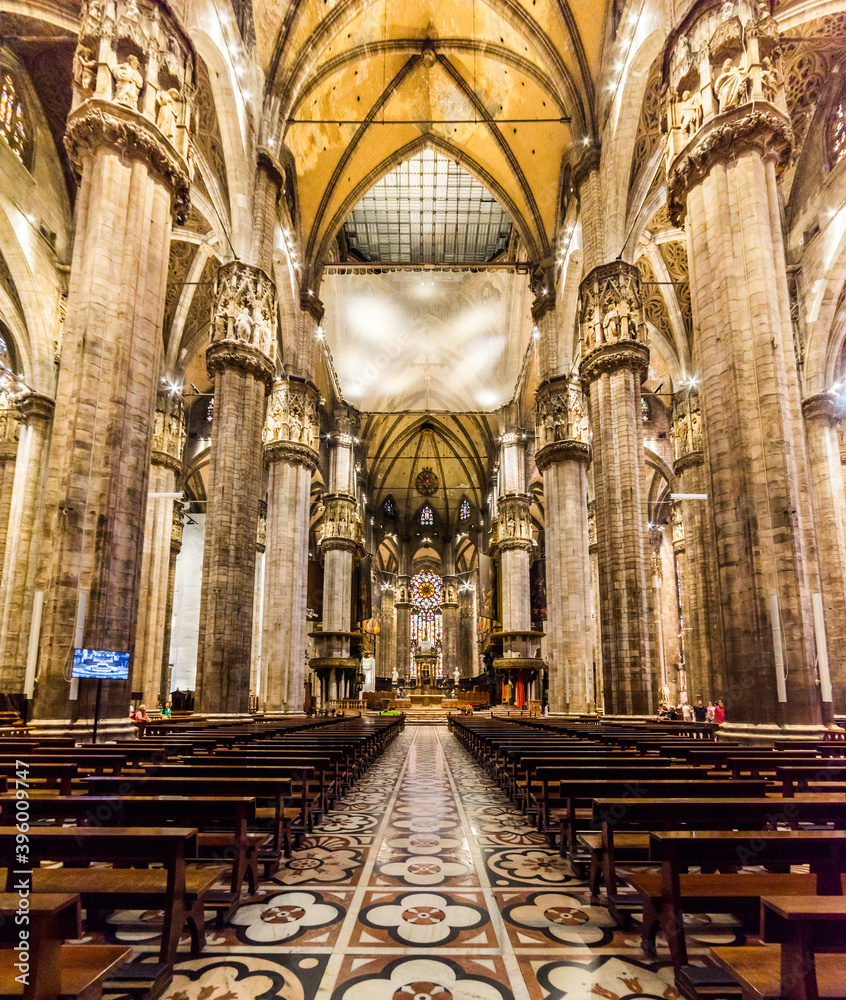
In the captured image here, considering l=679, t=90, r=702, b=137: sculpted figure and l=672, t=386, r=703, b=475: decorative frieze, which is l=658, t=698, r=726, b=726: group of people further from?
l=679, t=90, r=702, b=137: sculpted figure

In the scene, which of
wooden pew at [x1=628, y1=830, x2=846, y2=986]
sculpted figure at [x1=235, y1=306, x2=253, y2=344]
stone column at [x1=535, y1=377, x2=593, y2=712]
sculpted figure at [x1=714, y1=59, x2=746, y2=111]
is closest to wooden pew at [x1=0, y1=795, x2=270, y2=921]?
wooden pew at [x1=628, y1=830, x2=846, y2=986]

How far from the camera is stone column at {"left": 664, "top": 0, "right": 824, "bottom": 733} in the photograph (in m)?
8.80

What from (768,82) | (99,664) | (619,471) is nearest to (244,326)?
(619,471)

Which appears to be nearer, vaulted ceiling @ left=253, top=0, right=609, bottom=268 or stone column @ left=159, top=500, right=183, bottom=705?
vaulted ceiling @ left=253, top=0, right=609, bottom=268

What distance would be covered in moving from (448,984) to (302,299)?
22752mm

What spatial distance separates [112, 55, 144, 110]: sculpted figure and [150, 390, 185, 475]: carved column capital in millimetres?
13238

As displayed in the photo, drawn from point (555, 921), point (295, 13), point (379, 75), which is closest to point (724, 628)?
point (555, 921)

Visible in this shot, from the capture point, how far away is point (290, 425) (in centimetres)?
2283

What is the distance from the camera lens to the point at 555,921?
12.6 ft

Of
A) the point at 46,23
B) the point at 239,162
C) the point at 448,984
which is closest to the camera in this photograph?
the point at 448,984

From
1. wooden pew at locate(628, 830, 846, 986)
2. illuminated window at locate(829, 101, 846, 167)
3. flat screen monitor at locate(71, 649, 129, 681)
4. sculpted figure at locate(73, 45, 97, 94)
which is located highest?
illuminated window at locate(829, 101, 846, 167)

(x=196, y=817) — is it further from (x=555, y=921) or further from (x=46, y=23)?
(x=46, y=23)

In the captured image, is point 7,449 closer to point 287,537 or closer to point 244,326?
point 287,537

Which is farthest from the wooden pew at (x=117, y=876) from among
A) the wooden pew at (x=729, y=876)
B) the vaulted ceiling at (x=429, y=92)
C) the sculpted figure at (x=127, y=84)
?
the vaulted ceiling at (x=429, y=92)
